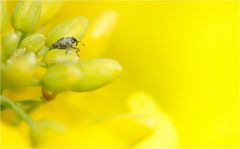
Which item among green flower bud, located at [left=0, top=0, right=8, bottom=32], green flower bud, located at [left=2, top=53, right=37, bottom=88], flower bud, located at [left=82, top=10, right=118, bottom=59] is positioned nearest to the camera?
green flower bud, located at [left=2, top=53, right=37, bottom=88]

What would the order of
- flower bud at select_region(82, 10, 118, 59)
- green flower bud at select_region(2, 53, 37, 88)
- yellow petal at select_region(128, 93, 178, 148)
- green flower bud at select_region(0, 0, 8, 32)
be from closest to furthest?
green flower bud at select_region(2, 53, 37, 88)
green flower bud at select_region(0, 0, 8, 32)
flower bud at select_region(82, 10, 118, 59)
yellow petal at select_region(128, 93, 178, 148)

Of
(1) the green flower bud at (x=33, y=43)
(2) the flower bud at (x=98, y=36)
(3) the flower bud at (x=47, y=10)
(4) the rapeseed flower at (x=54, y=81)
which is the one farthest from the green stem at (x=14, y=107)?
(2) the flower bud at (x=98, y=36)

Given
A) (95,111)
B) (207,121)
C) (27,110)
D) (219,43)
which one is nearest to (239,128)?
(207,121)

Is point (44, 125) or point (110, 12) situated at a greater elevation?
point (110, 12)

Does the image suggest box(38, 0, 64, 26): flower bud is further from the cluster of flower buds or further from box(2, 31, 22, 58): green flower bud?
box(2, 31, 22, 58): green flower bud

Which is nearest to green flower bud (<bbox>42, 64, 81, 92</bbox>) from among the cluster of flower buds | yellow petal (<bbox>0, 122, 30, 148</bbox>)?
the cluster of flower buds

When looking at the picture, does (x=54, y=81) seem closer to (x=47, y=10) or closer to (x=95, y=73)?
(x=95, y=73)

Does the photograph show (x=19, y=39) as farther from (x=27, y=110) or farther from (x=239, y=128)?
(x=239, y=128)

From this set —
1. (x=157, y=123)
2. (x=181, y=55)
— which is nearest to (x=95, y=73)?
(x=157, y=123)
